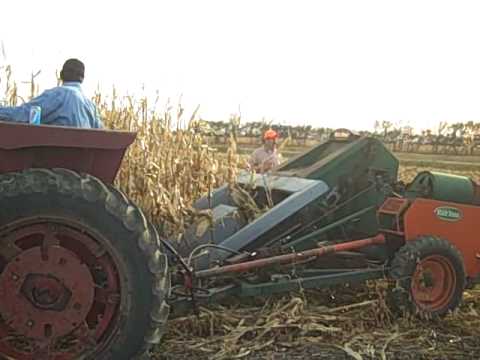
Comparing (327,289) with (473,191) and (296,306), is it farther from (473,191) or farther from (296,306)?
(473,191)

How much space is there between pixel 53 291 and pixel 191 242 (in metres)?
2.03

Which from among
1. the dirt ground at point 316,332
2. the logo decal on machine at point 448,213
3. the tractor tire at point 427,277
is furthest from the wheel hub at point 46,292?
the logo decal on machine at point 448,213

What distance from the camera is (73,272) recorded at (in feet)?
10.5

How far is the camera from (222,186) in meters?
6.17

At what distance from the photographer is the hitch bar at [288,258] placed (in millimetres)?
4420

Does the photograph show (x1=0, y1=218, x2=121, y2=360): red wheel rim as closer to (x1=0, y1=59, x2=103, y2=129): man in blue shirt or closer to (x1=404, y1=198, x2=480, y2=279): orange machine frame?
(x1=0, y1=59, x2=103, y2=129): man in blue shirt

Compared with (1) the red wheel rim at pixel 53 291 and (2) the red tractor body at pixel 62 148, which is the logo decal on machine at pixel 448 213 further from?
(1) the red wheel rim at pixel 53 291

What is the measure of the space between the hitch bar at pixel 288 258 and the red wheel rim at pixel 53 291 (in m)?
1.16

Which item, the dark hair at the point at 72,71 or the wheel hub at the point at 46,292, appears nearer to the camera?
the wheel hub at the point at 46,292

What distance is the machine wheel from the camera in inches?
123

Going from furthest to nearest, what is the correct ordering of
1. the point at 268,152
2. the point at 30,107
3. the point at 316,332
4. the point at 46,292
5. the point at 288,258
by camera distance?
the point at 268,152 < the point at 288,258 < the point at 316,332 < the point at 30,107 < the point at 46,292

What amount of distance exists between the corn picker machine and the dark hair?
1.31m

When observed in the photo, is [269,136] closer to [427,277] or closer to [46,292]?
[427,277]

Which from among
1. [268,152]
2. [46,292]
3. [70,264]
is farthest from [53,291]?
[268,152]
